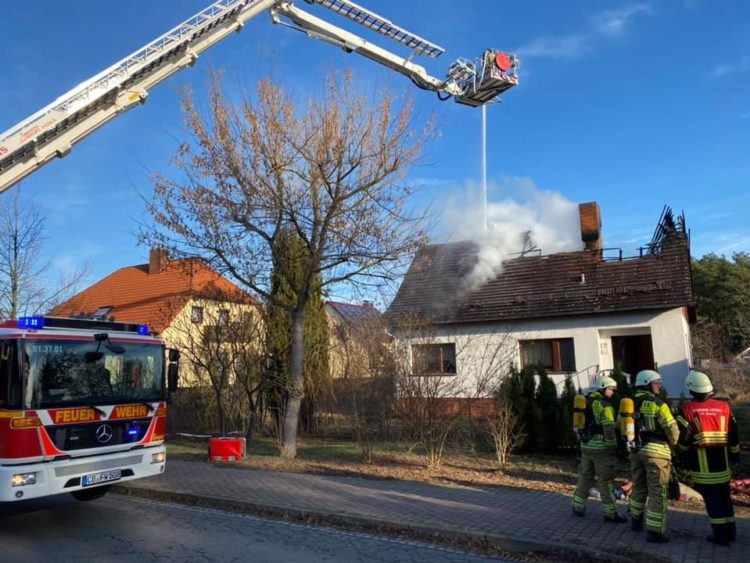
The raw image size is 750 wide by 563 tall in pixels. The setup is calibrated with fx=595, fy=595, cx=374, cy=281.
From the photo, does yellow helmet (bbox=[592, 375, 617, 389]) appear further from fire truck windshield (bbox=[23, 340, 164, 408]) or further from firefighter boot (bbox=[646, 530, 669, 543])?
fire truck windshield (bbox=[23, 340, 164, 408])

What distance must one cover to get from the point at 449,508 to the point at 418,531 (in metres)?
1.00

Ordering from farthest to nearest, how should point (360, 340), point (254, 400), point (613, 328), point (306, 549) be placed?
point (613, 328), point (254, 400), point (360, 340), point (306, 549)

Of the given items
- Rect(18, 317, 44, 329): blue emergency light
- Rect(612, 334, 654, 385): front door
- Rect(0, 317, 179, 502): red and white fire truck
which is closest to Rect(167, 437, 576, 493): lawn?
Rect(0, 317, 179, 502): red and white fire truck

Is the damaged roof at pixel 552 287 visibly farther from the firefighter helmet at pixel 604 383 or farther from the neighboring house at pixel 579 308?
the firefighter helmet at pixel 604 383

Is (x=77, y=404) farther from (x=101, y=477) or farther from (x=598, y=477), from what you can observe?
(x=598, y=477)

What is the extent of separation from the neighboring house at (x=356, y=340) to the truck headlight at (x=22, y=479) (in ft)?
25.4

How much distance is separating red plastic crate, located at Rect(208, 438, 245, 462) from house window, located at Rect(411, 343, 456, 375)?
12.7 ft

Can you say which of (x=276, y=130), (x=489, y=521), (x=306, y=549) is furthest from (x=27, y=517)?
(x=276, y=130)

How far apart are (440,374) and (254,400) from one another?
647cm

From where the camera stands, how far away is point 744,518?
23.7 feet

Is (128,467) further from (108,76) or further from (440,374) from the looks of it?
(108,76)

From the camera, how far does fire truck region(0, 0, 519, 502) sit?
22.5 ft

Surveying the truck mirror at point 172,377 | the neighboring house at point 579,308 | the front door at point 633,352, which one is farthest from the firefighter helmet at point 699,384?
the front door at point 633,352

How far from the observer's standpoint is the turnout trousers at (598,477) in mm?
6824
